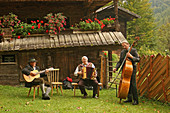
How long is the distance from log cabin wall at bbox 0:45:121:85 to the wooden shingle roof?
0.36 m

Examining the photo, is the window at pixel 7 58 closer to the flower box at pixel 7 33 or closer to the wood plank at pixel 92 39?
the flower box at pixel 7 33

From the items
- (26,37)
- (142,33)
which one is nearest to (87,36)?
(26,37)

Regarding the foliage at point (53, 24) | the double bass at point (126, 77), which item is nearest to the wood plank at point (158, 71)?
the double bass at point (126, 77)

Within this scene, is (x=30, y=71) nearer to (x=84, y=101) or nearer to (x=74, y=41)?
(x=84, y=101)

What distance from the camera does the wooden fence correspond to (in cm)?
803

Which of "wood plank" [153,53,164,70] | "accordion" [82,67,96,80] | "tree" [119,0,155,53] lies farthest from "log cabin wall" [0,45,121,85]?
"tree" [119,0,155,53]

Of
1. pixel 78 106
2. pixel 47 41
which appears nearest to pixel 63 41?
pixel 47 41

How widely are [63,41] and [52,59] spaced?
4.20 feet

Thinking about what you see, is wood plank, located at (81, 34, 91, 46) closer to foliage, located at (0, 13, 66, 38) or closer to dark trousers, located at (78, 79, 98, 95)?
foliage, located at (0, 13, 66, 38)

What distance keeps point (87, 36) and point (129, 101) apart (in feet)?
18.4

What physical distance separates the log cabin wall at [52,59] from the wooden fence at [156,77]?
3.74 meters

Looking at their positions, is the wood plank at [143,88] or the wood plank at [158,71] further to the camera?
the wood plank at [143,88]

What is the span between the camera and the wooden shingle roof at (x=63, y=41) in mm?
12094

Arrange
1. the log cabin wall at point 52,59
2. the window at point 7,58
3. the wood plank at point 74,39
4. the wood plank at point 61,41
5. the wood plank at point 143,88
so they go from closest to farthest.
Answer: the wood plank at point 143,88 → the wood plank at point 61,41 → the wood plank at point 74,39 → the log cabin wall at point 52,59 → the window at point 7,58
